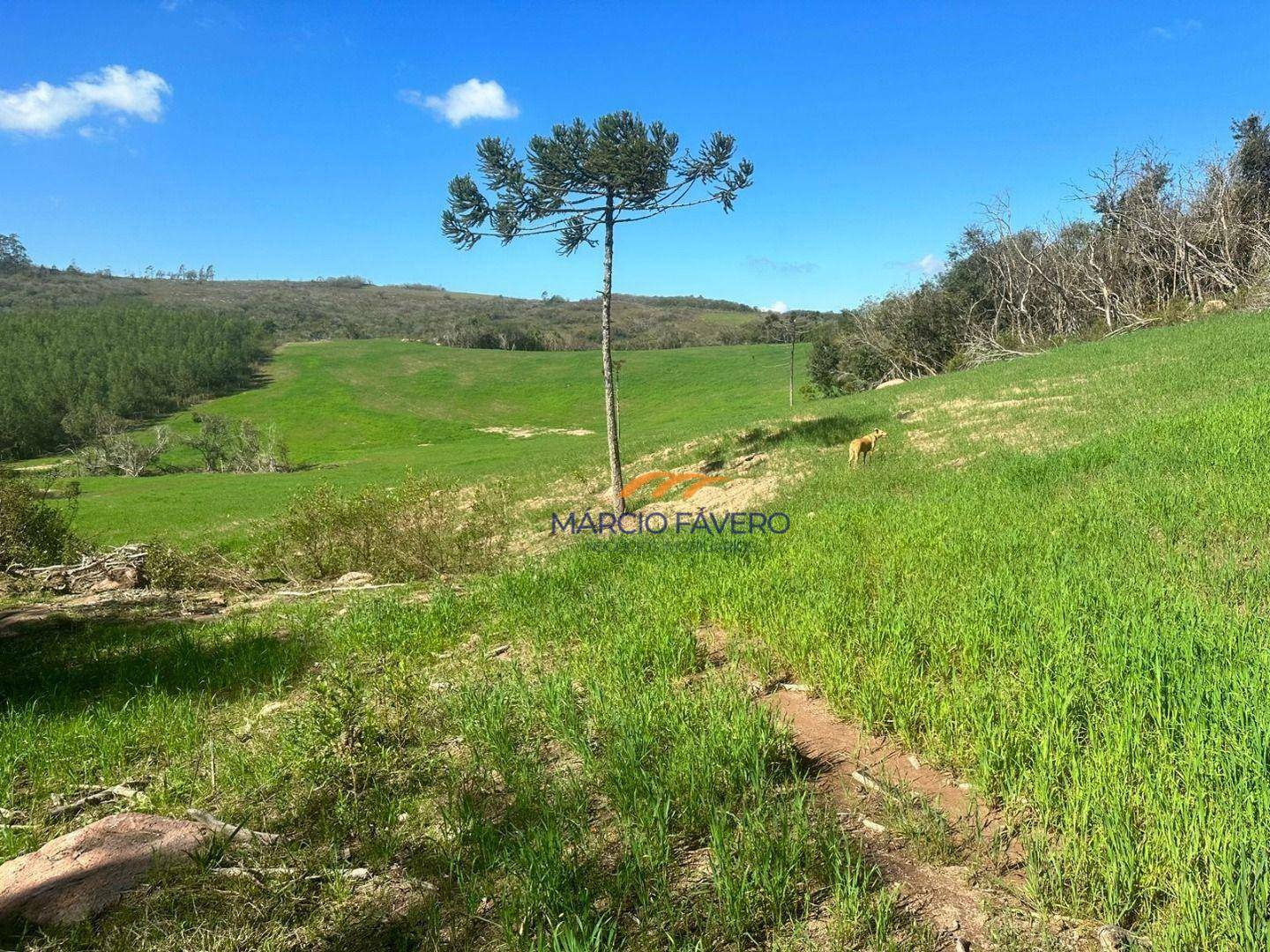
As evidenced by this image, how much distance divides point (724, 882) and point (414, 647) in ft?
12.9

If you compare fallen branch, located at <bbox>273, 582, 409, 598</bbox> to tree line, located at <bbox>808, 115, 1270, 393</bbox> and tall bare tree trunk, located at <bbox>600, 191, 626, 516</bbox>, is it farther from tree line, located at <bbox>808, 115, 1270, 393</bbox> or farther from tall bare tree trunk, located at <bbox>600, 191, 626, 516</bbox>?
tree line, located at <bbox>808, 115, 1270, 393</bbox>

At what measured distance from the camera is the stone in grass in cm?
230

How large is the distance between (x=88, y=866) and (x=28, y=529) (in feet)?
40.1

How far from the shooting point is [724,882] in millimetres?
2256

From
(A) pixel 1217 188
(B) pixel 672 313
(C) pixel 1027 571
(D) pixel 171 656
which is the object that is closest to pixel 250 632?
(D) pixel 171 656

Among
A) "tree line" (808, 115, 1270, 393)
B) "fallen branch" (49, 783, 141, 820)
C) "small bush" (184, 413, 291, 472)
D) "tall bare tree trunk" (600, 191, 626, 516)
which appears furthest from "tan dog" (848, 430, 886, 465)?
"small bush" (184, 413, 291, 472)

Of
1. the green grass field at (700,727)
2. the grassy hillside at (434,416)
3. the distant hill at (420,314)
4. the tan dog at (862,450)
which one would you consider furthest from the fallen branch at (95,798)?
the distant hill at (420,314)

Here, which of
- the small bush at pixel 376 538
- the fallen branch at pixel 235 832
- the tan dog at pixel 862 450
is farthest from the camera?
the tan dog at pixel 862 450

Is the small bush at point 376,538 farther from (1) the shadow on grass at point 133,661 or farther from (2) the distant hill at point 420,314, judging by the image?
(2) the distant hill at point 420,314

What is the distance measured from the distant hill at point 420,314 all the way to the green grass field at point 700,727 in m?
105

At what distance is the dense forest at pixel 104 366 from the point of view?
64688 millimetres

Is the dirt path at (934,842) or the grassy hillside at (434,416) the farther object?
the grassy hillside at (434,416)

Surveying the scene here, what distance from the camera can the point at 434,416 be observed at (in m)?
62.9

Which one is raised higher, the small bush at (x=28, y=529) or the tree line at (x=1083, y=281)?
the tree line at (x=1083, y=281)
